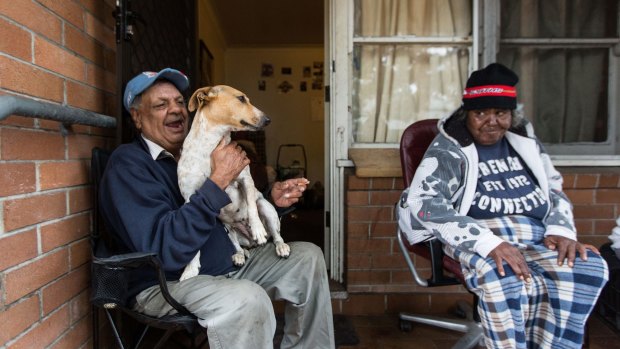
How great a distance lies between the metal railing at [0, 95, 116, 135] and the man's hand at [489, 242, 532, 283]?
1.60 meters

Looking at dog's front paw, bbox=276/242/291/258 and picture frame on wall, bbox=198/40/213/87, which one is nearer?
dog's front paw, bbox=276/242/291/258

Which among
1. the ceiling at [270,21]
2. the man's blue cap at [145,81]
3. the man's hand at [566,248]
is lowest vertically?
the man's hand at [566,248]

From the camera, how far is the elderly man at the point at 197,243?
4.67ft

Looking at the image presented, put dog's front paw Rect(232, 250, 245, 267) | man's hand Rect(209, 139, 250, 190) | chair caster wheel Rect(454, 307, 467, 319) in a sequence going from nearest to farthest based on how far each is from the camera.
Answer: man's hand Rect(209, 139, 250, 190) < dog's front paw Rect(232, 250, 245, 267) < chair caster wheel Rect(454, 307, 467, 319)

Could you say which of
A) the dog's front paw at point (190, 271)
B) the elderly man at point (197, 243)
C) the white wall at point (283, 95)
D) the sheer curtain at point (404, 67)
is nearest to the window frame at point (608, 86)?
the sheer curtain at point (404, 67)

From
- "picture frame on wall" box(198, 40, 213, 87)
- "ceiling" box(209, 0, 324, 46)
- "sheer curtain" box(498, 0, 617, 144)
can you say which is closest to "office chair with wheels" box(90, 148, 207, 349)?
"sheer curtain" box(498, 0, 617, 144)

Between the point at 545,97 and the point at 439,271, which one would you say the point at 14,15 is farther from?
the point at 545,97

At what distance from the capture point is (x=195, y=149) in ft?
5.41

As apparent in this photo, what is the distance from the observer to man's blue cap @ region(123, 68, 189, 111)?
167cm

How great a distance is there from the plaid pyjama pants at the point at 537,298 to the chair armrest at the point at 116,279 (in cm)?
110

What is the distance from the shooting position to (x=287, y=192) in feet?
6.55

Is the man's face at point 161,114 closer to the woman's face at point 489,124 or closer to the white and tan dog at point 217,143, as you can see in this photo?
the white and tan dog at point 217,143

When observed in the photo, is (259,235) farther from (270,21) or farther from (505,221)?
(270,21)

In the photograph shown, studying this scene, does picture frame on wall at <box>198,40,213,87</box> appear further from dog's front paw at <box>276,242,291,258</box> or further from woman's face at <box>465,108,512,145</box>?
woman's face at <box>465,108,512,145</box>
